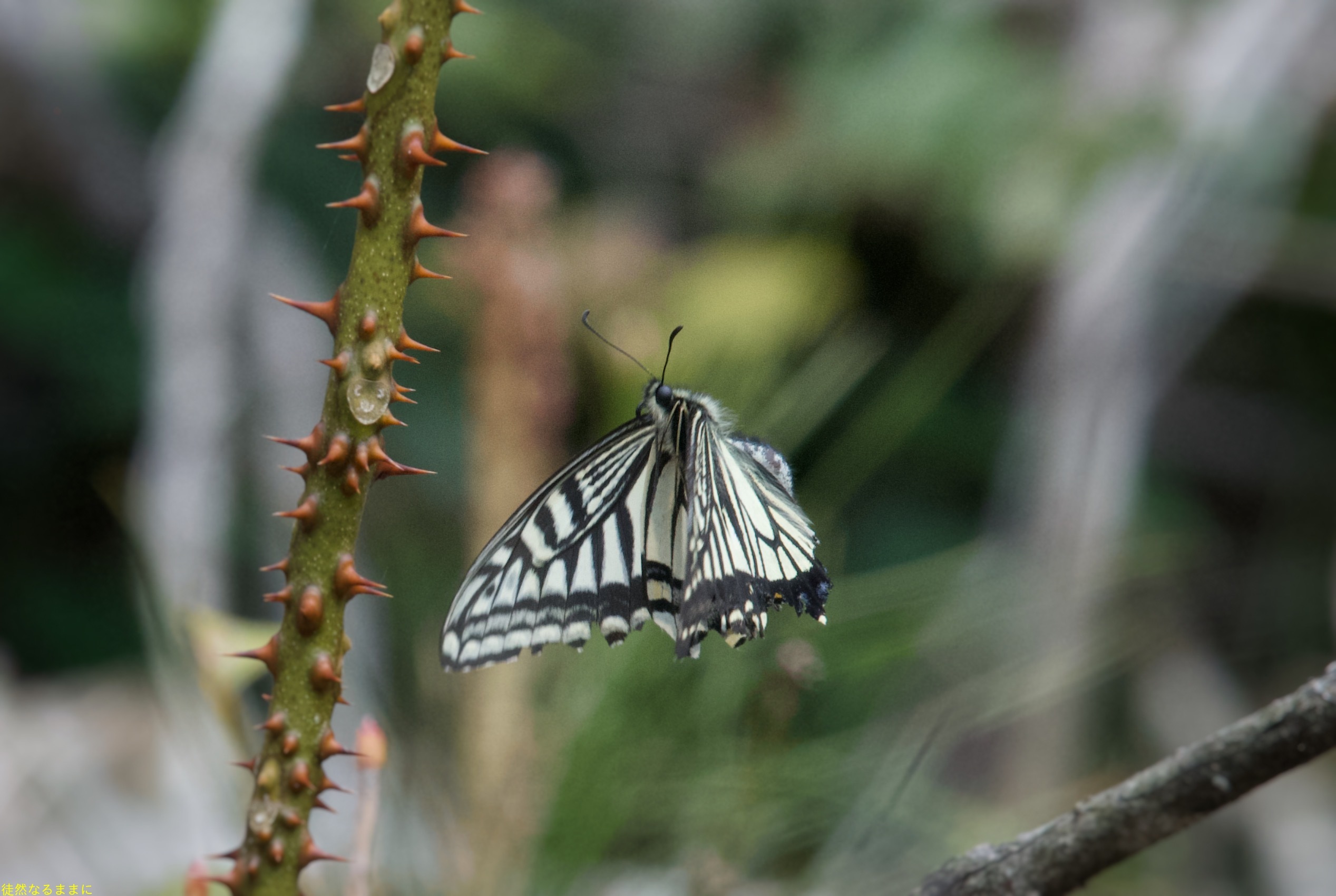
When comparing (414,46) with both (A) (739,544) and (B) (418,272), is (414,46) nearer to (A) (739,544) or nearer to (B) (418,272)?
(B) (418,272)

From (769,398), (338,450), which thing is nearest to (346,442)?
(338,450)

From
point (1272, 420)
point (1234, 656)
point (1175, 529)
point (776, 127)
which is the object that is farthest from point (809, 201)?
point (1234, 656)

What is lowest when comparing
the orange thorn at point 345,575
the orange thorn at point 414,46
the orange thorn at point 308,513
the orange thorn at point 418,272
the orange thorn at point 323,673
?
the orange thorn at point 323,673

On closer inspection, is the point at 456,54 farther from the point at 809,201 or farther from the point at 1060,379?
the point at 809,201

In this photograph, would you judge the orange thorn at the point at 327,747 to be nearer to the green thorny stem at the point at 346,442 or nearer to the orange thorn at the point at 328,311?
the green thorny stem at the point at 346,442

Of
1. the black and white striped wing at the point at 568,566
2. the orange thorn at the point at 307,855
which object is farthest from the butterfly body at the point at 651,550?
the orange thorn at the point at 307,855
